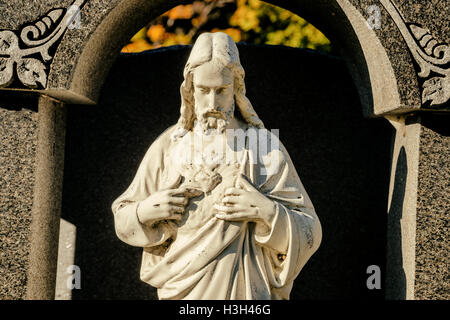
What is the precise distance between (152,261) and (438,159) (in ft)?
6.11

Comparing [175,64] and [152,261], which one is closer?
[152,261]

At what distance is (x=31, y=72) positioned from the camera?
4441mm

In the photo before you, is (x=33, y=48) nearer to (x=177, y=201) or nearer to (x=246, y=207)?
(x=177, y=201)

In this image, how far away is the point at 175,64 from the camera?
18.4ft

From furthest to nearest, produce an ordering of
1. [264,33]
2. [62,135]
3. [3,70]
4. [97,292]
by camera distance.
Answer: [264,33]
[97,292]
[62,135]
[3,70]

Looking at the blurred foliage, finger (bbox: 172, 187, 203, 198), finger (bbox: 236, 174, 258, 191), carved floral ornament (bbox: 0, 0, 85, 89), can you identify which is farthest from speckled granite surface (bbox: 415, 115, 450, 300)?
the blurred foliage

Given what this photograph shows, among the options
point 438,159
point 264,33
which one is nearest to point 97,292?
point 438,159

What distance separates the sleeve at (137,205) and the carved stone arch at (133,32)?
702 millimetres

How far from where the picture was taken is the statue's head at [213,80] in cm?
405

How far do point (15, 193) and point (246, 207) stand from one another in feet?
4.96

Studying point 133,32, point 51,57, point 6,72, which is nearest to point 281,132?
point 133,32

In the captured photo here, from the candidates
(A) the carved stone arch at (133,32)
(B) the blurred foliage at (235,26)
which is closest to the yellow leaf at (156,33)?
(B) the blurred foliage at (235,26)
